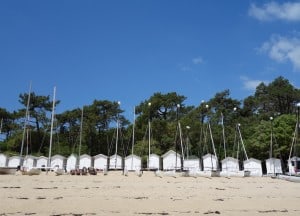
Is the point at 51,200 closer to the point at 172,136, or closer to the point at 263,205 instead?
the point at 263,205

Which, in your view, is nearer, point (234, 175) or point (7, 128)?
point (234, 175)

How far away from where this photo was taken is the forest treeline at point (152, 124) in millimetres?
69250

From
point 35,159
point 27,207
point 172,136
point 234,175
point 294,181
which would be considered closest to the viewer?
point 27,207

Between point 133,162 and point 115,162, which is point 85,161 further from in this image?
point 133,162

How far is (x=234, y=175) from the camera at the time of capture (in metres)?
41.4

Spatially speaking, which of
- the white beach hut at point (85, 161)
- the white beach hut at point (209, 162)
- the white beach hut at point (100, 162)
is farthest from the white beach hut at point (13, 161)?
the white beach hut at point (209, 162)

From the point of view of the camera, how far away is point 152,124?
72.8 metres

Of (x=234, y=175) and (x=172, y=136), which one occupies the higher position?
(x=172, y=136)

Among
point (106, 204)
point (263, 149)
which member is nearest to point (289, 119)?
point (263, 149)

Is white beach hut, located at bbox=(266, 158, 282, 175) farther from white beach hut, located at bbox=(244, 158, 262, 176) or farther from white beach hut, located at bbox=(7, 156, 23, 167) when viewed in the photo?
white beach hut, located at bbox=(7, 156, 23, 167)

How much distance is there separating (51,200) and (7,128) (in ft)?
243

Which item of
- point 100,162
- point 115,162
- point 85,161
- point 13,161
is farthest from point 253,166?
point 13,161

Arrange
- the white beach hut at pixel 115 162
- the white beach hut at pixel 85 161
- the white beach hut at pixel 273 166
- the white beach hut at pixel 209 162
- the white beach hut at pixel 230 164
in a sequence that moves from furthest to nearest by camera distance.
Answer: the white beach hut at pixel 115 162 < the white beach hut at pixel 85 161 < the white beach hut at pixel 209 162 < the white beach hut at pixel 230 164 < the white beach hut at pixel 273 166

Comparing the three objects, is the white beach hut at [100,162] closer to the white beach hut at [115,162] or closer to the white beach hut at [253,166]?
the white beach hut at [115,162]
